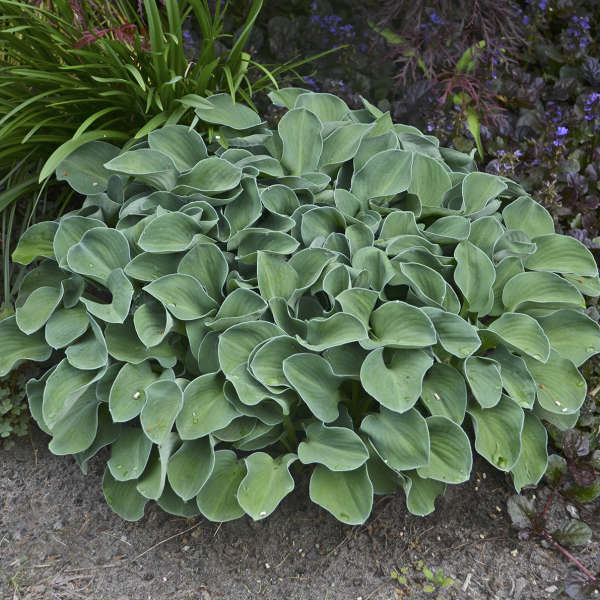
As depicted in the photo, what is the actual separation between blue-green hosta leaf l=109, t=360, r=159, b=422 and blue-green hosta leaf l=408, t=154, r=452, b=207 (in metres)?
1.19

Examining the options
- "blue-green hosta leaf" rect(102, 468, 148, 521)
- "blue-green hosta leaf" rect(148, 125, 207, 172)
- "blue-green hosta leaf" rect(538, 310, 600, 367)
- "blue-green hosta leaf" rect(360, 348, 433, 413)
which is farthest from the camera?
"blue-green hosta leaf" rect(148, 125, 207, 172)

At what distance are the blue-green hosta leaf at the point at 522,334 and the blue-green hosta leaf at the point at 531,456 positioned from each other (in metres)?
0.23

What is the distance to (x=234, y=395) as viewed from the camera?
202 centimetres

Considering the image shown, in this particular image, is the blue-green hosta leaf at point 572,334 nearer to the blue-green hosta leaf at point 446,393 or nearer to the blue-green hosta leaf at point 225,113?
the blue-green hosta leaf at point 446,393

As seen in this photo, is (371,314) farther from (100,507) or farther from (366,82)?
(366,82)

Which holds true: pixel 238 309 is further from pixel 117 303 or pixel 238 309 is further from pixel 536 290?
pixel 536 290

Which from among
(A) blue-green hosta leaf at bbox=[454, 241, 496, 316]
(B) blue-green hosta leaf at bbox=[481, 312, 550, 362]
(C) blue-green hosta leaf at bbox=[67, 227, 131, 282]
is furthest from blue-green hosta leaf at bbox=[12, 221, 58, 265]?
(B) blue-green hosta leaf at bbox=[481, 312, 550, 362]

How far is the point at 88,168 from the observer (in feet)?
8.49

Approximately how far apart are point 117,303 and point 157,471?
1.76 feet

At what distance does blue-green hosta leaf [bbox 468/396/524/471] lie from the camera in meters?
2.02

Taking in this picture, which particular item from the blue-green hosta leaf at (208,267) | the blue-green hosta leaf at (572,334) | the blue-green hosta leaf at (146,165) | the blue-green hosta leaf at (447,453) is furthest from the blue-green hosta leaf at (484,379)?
the blue-green hosta leaf at (146,165)

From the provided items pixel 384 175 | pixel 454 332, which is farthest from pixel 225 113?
pixel 454 332

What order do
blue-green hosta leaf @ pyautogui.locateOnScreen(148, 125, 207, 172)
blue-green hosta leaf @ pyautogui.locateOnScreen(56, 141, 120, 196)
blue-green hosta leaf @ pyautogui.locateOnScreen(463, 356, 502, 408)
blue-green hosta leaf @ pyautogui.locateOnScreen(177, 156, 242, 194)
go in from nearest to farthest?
blue-green hosta leaf @ pyautogui.locateOnScreen(463, 356, 502, 408) → blue-green hosta leaf @ pyautogui.locateOnScreen(177, 156, 242, 194) → blue-green hosta leaf @ pyautogui.locateOnScreen(148, 125, 207, 172) → blue-green hosta leaf @ pyautogui.locateOnScreen(56, 141, 120, 196)

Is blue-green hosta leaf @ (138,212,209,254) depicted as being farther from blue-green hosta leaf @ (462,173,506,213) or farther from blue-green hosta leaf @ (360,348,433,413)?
blue-green hosta leaf @ (462,173,506,213)
